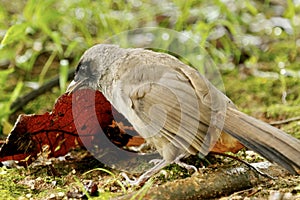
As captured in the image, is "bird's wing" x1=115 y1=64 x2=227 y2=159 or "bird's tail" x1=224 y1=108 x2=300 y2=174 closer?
"bird's tail" x1=224 y1=108 x2=300 y2=174

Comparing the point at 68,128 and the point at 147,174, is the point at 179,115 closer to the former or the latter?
the point at 147,174

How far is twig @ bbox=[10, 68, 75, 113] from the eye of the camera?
446 centimetres

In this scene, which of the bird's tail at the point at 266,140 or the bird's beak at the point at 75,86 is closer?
the bird's tail at the point at 266,140

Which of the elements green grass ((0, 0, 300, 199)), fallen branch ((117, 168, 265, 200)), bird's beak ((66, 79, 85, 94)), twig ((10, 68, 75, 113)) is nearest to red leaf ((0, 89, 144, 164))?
bird's beak ((66, 79, 85, 94))

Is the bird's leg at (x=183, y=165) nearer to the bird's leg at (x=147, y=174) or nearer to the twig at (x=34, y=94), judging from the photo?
the bird's leg at (x=147, y=174)

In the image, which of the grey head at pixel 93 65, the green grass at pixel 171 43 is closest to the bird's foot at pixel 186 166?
the grey head at pixel 93 65

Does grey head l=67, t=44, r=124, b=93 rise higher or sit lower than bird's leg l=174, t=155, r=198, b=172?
higher

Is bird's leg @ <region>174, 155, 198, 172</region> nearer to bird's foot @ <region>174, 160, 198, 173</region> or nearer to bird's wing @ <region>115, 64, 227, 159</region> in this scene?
bird's foot @ <region>174, 160, 198, 173</region>

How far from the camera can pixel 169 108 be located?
281cm

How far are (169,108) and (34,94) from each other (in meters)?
2.12

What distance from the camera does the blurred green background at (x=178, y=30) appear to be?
4672 millimetres

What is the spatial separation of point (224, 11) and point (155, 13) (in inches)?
30.9

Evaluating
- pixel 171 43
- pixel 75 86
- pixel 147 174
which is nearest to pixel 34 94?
pixel 171 43

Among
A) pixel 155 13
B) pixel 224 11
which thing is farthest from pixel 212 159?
pixel 155 13
